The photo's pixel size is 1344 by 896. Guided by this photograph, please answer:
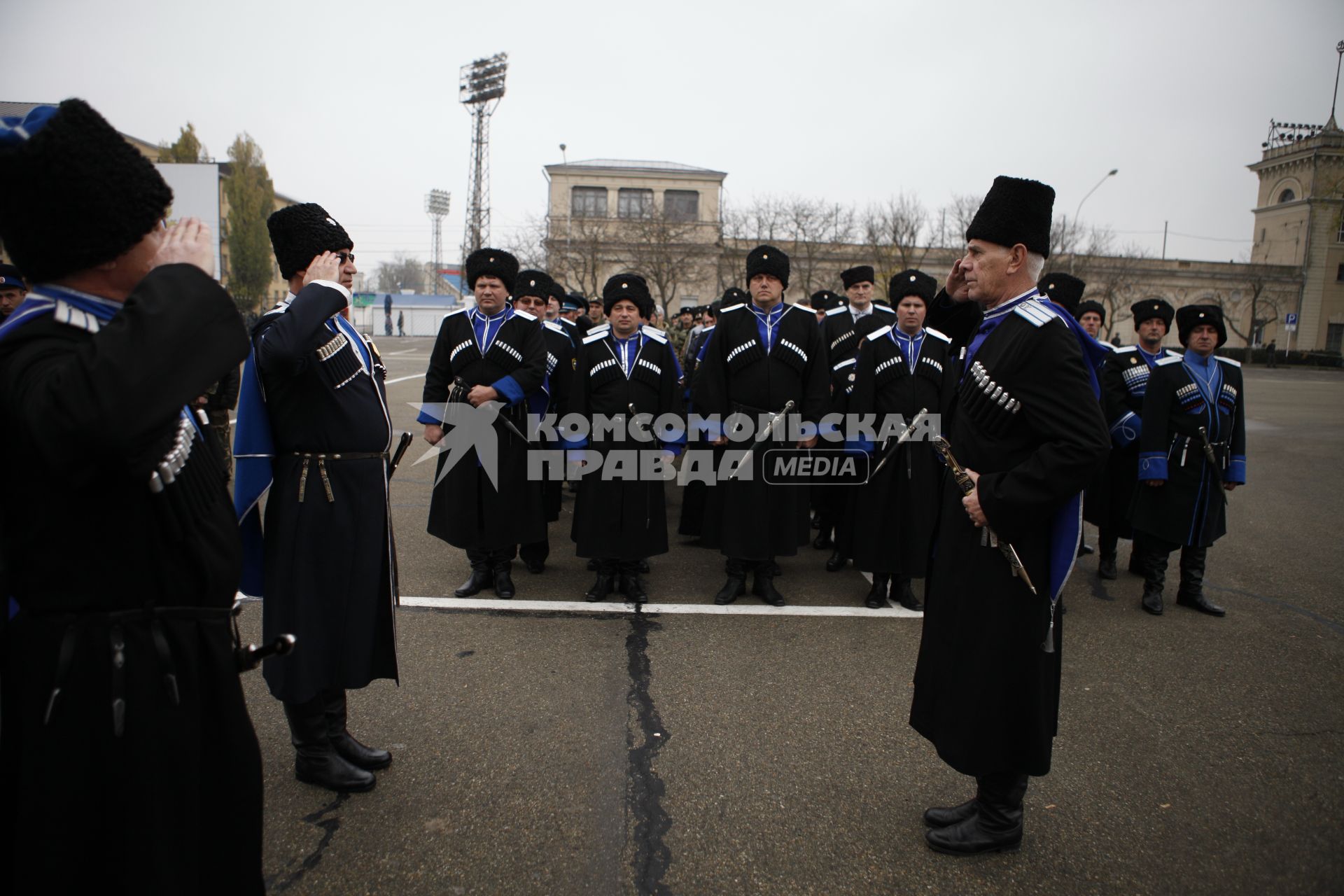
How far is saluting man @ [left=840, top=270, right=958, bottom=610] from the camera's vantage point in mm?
5426

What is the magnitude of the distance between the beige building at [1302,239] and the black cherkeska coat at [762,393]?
63.7m

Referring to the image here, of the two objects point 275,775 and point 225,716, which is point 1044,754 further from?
point 275,775

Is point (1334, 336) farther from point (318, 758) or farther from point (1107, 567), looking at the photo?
point (318, 758)

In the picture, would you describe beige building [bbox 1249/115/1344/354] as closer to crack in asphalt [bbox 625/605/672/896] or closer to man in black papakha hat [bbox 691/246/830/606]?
man in black papakha hat [bbox 691/246/830/606]

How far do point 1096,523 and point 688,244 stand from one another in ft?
105

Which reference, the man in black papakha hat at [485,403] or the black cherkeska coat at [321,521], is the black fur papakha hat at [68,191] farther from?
the man in black papakha hat at [485,403]

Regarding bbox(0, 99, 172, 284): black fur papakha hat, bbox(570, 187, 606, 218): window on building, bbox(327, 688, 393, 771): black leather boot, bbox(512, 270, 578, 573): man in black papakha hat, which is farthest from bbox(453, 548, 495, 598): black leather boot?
bbox(570, 187, 606, 218): window on building

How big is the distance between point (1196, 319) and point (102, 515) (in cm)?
646

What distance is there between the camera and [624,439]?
543cm

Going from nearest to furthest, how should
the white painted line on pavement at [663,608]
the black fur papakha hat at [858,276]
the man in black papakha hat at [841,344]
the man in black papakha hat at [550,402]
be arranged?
the white painted line on pavement at [663,608] → the man in black papakha hat at [550,402] → the man in black papakha hat at [841,344] → the black fur papakha hat at [858,276]

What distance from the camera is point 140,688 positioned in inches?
64.1

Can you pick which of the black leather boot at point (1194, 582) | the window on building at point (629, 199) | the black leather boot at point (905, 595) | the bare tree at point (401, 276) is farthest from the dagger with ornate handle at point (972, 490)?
the bare tree at point (401, 276)

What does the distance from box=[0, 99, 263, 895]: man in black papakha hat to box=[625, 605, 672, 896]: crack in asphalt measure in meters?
1.43

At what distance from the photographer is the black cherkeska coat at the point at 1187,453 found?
17.6 feet
